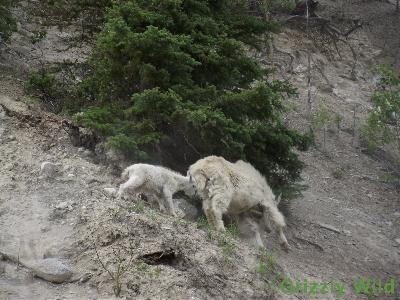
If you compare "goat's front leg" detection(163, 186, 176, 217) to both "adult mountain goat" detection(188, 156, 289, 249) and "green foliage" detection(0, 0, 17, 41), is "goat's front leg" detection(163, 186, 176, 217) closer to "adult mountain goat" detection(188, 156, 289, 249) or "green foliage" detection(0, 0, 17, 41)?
"adult mountain goat" detection(188, 156, 289, 249)

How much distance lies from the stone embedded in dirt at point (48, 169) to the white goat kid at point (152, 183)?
3.61 feet

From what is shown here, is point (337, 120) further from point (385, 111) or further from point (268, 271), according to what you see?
point (268, 271)

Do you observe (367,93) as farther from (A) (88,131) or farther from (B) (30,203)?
(B) (30,203)

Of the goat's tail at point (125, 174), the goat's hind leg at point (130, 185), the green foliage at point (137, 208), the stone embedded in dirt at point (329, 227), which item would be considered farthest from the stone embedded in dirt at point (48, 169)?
the stone embedded in dirt at point (329, 227)

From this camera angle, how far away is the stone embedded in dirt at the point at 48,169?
29.2 feet

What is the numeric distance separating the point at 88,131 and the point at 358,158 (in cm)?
1160

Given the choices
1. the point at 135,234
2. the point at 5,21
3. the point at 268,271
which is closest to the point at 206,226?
the point at 268,271

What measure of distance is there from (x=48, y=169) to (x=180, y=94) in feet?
8.85

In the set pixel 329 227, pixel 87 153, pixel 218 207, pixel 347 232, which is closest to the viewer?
pixel 218 207

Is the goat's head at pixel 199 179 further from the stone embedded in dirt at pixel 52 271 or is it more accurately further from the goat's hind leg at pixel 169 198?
the stone embedded in dirt at pixel 52 271

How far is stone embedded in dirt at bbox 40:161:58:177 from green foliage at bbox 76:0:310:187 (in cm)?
94

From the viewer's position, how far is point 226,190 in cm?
931

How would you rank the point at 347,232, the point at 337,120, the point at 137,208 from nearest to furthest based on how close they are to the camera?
the point at 137,208 < the point at 347,232 < the point at 337,120

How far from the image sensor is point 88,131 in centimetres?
1058
